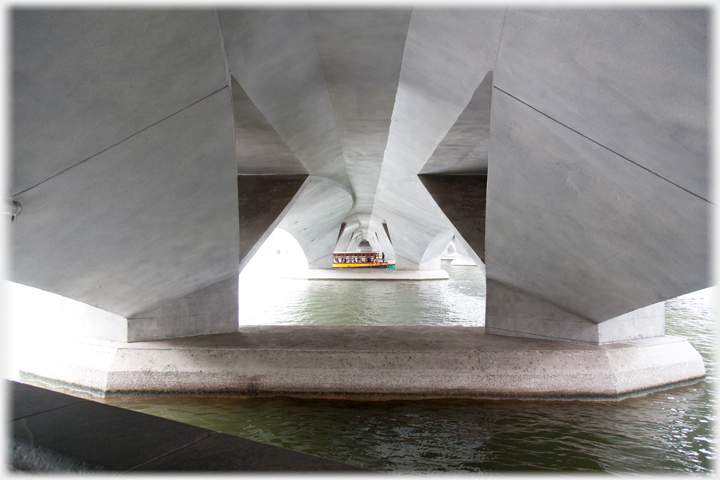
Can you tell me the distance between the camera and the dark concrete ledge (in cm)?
285

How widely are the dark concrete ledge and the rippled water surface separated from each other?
3.51m

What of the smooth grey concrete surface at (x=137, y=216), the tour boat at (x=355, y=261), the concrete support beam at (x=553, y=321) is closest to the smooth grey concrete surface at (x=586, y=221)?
the concrete support beam at (x=553, y=321)

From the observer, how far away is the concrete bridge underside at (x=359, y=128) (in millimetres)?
4586

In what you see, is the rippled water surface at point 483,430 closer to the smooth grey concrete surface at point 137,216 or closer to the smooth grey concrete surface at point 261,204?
the smooth grey concrete surface at point 137,216

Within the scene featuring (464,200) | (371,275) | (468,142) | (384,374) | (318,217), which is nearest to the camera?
(384,374)

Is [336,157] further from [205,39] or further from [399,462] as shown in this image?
[399,462]

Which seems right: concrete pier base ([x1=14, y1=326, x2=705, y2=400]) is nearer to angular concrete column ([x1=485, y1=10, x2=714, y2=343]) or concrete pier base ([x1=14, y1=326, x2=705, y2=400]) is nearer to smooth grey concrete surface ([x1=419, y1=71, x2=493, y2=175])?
angular concrete column ([x1=485, y1=10, x2=714, y2=343])

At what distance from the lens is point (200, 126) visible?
22.9 feet

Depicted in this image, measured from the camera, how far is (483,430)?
7.36 meters

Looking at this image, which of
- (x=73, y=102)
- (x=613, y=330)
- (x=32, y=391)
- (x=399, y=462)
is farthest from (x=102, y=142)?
(x=613, y=330)

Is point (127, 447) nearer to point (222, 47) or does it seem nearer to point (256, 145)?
point (222, 47)

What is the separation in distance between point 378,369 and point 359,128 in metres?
6.88

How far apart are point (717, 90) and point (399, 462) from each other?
5406mm

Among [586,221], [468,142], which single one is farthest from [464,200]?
[586,221]
